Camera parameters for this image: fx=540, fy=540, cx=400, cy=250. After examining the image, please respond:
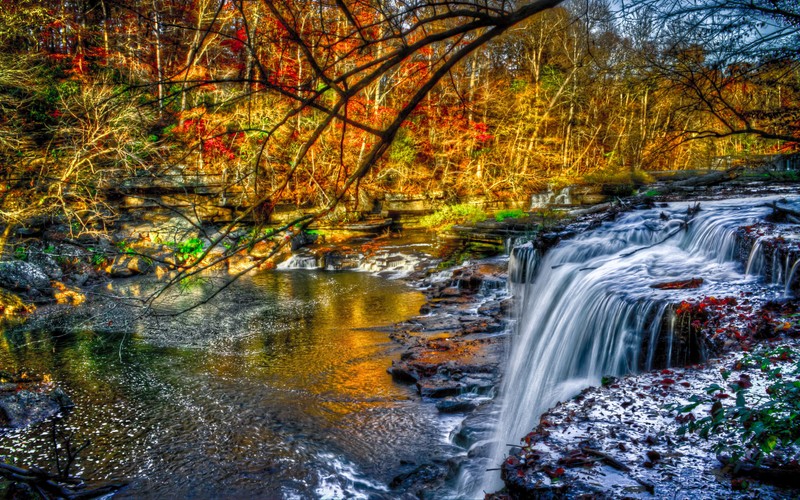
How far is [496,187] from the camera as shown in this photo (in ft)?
78.8

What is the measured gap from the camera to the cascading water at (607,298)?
5.97 metres

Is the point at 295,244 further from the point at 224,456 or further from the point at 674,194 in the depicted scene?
the point at 224,456

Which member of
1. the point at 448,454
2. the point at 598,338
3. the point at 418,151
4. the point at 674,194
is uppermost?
the point at 418,151

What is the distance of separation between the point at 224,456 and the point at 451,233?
1425 centimetres

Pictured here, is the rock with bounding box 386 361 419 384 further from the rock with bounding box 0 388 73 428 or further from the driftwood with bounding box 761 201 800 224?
the driftwood with bounding box 761 201 800 224

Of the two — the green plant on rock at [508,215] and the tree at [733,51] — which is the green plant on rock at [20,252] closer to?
the tree at [733,51]

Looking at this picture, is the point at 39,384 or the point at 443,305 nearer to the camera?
the point at 39,384

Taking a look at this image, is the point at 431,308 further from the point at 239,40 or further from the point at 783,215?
the point at 239,40

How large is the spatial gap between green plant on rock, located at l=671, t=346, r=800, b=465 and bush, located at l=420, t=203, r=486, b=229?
1677 centimetres

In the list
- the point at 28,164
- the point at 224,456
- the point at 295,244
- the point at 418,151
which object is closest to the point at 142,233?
the point at 295,244

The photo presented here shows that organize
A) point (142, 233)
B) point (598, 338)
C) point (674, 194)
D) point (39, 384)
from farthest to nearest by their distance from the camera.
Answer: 1. point (142, 233)
2. point (674, 194)
3. point (39, 384)
4. point (598, 338)

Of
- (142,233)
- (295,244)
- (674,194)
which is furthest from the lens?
(295,244)

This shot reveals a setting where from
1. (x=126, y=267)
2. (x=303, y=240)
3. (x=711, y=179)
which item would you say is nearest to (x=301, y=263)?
(x=303, y=240)

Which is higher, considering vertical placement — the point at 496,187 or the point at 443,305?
the point at 496,187
